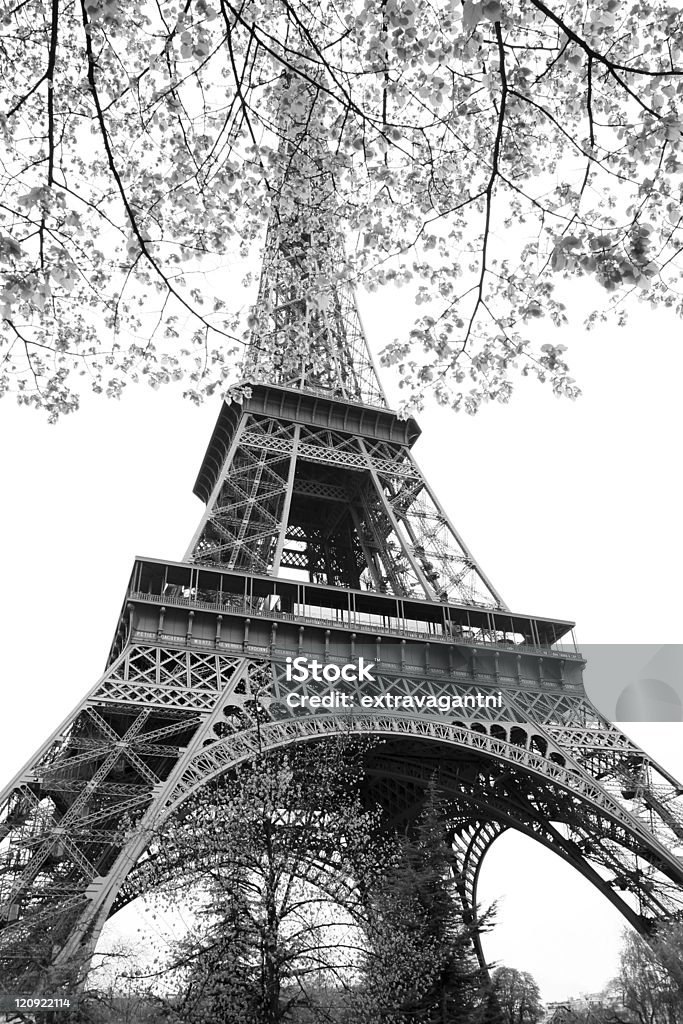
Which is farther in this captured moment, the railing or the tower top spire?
the railing

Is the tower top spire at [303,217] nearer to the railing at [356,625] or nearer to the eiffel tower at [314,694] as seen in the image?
the eiffel tower at [314,694]

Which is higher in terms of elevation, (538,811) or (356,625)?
(356,625)

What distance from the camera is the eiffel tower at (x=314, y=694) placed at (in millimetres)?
19156

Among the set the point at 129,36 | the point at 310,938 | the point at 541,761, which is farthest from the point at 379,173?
the point at 541,761

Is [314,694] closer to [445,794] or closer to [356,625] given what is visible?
[356,625]

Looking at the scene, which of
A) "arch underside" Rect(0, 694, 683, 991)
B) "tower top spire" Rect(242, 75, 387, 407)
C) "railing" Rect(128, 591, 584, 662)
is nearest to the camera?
"tower top spire" Rect(242, 75, 387, 407)

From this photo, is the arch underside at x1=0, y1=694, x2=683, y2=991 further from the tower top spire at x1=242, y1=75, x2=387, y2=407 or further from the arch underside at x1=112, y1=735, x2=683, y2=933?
the tower top spire at x1=242, y1=75, x2=387, y2=407

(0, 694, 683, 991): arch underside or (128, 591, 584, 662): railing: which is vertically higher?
(128, 591, 584, 662): railing

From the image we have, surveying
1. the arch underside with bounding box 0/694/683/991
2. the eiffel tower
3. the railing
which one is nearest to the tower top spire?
the eiffel tower

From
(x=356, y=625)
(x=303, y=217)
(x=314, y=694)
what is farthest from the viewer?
(x=356, y=625)

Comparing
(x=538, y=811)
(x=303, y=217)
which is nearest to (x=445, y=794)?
(x=538, y=811)

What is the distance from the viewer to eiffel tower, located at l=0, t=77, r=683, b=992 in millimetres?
19156

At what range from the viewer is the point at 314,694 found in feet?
85.0

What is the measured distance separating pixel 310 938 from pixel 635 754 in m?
15.9
